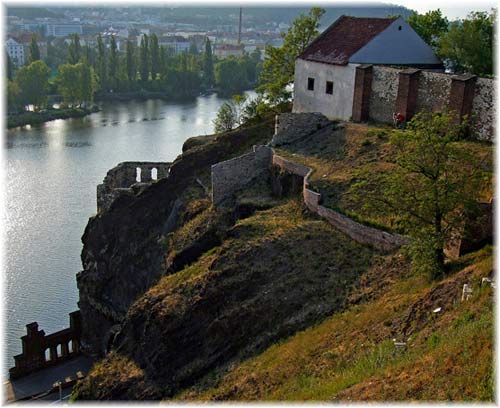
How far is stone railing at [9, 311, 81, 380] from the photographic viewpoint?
3238 centimetres

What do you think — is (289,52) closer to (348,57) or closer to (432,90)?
(348,57)

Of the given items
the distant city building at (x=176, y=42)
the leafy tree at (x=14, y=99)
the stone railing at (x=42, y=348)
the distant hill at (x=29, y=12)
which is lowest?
the stone railing at (x=42, y=348)

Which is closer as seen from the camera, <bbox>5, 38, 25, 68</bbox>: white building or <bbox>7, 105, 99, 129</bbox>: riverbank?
<bbox>7, 105, 99, 129</bbox>: riverbank

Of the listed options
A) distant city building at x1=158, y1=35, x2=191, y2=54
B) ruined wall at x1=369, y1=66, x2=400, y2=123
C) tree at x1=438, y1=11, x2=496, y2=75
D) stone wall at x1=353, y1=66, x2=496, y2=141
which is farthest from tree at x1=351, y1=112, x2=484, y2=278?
distant city building at x1=158, y1=35, x2=191, y2=54

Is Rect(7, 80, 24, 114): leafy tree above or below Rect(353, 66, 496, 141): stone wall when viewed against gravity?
below

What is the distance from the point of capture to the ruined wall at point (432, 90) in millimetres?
28078

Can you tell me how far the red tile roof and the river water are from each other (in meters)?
19.2

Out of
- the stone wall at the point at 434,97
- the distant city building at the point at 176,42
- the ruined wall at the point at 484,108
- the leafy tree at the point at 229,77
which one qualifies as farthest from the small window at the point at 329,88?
the distant city building at the point at 176,42

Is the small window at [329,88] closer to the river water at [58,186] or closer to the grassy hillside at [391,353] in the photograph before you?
the grassy hillside at [391,353]

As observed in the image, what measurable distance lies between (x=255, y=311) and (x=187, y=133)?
5259cm

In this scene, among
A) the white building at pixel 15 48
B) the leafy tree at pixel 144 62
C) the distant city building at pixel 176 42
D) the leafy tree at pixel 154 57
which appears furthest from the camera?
the distant city building at pixel 176 42

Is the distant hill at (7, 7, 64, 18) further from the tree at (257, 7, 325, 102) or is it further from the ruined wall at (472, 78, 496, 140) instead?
the ruined wall at (472, 78, 496, 140)

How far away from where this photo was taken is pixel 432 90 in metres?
28.7

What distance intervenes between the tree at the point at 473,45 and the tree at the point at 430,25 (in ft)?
11.4
